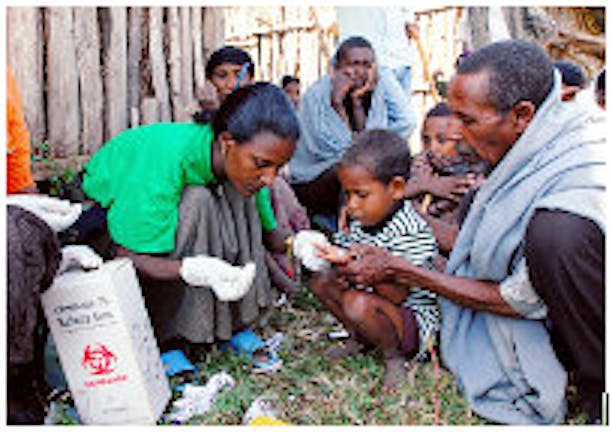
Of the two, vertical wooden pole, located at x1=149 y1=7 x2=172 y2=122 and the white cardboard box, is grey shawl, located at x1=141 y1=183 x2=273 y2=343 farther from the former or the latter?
vertical wooden pole, located at x1=149 y1=7 x2=172 y2=122

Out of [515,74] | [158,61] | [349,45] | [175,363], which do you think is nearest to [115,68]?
[158,61]

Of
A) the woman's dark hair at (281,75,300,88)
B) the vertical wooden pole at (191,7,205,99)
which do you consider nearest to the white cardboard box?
the vertical wooden pole at (191,7,205,99)

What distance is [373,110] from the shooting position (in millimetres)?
4562

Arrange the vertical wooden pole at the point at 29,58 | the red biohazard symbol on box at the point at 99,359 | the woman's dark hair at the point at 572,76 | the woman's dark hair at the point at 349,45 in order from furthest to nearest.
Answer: the woman's dark hair at the point at 349,45 → the woman's dark hair at the point at 572,76 → the vertical wooden pole at the point at 29,58 → the red biohazard symbol on box at the point at 99,359

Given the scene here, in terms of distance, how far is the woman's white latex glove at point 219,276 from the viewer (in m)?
2.52

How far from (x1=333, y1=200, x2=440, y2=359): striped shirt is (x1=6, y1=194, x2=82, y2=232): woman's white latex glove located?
1.15 m

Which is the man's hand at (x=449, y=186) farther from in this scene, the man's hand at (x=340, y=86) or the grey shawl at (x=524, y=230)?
the grey shawl at (x=524, y=230)

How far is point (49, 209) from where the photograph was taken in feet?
7.62

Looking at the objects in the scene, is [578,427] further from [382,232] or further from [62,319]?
[62,319]

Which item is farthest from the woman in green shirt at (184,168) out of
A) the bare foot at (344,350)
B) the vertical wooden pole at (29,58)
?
the vertical wooden pole at (29,58)

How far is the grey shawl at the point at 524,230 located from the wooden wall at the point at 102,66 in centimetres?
242

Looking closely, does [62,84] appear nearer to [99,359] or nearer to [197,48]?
[197,48]

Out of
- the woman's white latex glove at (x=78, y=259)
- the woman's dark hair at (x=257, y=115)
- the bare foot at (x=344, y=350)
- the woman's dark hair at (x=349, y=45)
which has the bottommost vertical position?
the bare foot at (x=344, y=350)

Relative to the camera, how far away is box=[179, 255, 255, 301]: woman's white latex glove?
8.27 ft
